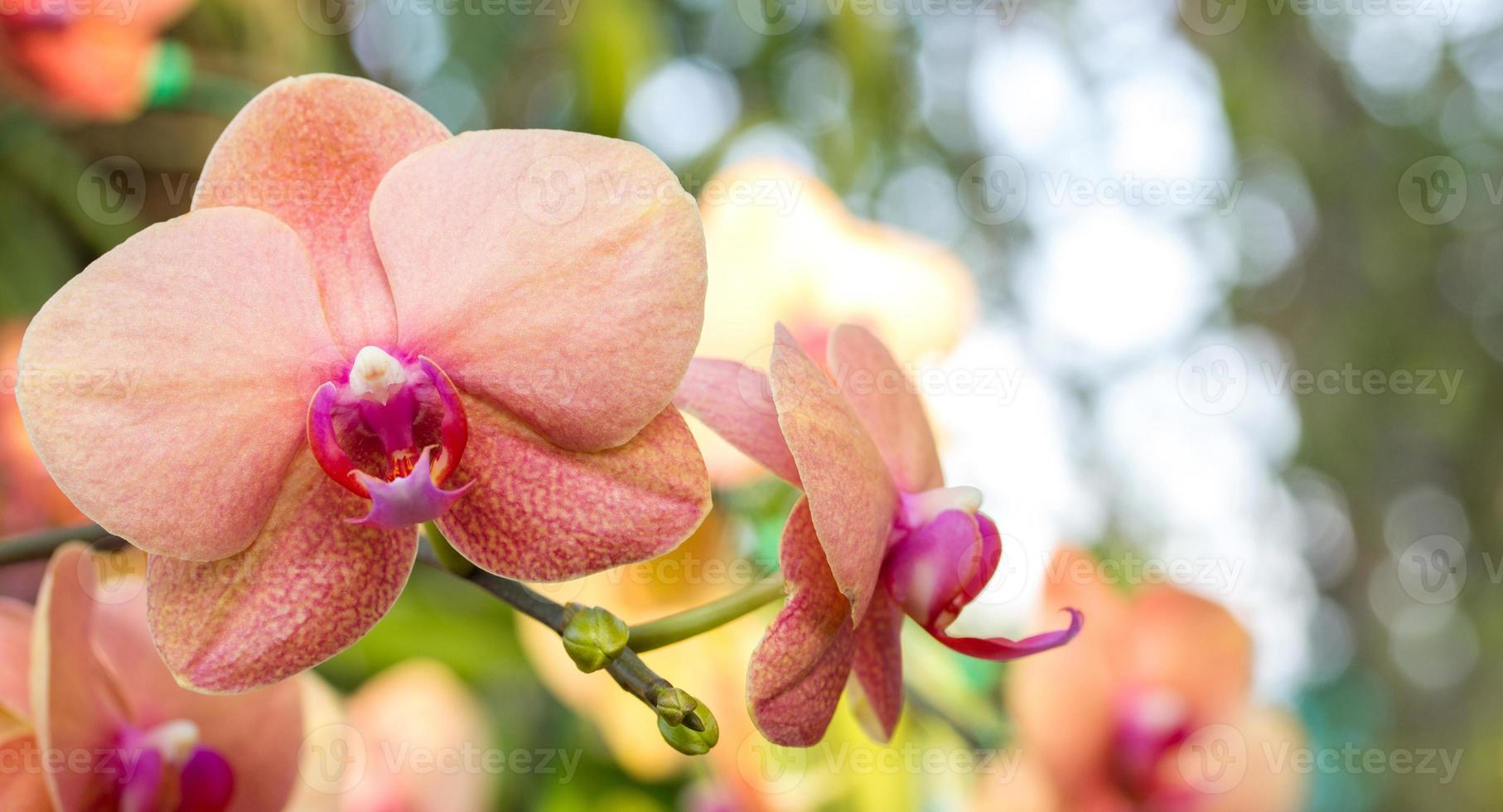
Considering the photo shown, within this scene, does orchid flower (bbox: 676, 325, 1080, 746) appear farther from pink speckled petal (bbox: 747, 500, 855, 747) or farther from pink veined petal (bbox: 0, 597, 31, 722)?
pink veined petal (bbox: 0, 597, 31, 722)

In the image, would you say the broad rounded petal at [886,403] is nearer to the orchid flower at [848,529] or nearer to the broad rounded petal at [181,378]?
the orchid flower at [848,529]

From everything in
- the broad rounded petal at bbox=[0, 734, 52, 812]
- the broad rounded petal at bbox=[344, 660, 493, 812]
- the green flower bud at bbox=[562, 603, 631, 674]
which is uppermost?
the green flower bud at bbox=[562, 603, 631, 674]

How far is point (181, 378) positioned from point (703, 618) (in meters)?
0.20

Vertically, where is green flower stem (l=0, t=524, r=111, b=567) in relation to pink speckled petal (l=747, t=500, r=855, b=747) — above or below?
below

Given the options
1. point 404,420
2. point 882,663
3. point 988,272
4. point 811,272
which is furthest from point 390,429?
point 988,272

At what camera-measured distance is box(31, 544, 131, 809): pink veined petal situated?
38 cm

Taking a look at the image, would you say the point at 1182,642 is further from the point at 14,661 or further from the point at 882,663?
the point at 14,661

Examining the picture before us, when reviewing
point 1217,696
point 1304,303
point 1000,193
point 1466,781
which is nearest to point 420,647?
point 1217,696

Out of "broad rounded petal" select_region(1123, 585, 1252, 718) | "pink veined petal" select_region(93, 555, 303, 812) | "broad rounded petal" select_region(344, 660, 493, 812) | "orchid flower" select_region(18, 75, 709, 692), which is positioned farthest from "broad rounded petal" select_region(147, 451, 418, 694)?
"broad rounded petal" select_region(1123, 585, 1252, 718)

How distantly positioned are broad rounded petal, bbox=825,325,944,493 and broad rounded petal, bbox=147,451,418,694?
0.18 meters

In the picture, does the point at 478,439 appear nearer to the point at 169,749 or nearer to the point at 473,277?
the point at 473,277

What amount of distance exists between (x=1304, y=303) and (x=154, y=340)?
115 inches

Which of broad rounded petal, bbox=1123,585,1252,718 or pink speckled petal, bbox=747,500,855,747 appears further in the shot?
broad rounded petal, bbox=1123,585,1252,718

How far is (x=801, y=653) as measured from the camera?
1.27 ft
